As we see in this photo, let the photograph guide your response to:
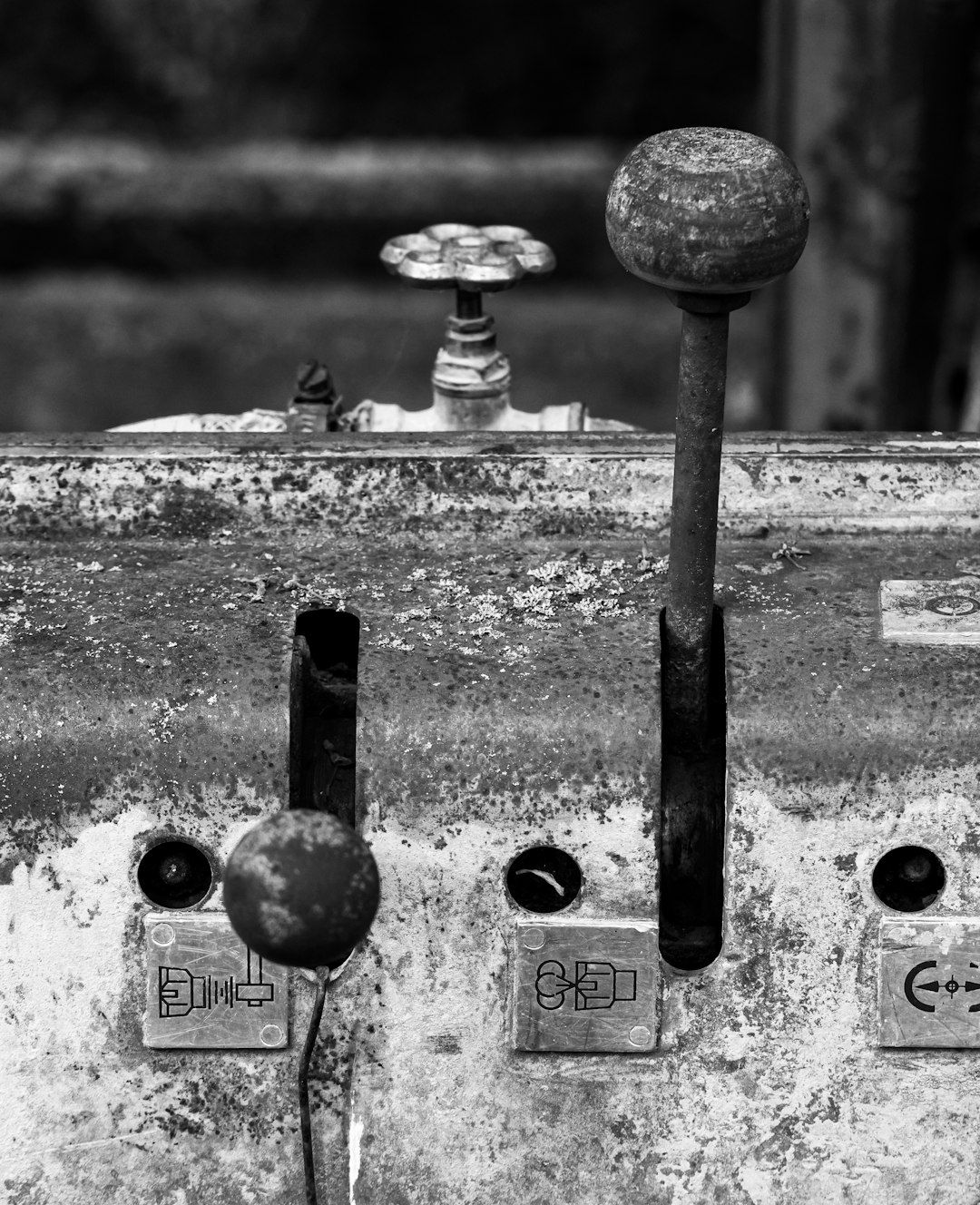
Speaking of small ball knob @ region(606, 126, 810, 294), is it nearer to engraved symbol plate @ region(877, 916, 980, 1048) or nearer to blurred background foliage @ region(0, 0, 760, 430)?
engraved symbol plate @ region(877, 916, 980, 1048)

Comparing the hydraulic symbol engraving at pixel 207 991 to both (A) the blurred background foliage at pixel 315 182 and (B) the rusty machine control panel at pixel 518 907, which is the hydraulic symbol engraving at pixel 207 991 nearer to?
(B) the rusty machine control panel at pixel 518 907

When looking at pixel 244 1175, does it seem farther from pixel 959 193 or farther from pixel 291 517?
pixel 959 193

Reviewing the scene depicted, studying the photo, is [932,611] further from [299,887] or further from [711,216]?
[299,887]

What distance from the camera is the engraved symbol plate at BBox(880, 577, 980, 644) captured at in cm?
141

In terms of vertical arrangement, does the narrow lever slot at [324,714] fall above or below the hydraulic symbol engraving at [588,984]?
above

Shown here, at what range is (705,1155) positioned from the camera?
1.38 metres

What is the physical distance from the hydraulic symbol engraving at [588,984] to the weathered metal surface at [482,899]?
0.10ft

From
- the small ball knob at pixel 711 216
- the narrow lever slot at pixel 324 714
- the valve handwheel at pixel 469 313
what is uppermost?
the valve handwheel at pixel 469 313

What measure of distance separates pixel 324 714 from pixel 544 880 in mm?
A: 232

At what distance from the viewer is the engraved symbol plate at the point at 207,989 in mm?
1348

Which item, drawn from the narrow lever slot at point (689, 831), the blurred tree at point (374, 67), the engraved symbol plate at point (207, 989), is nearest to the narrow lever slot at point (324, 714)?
the engraved symbol plate at point (207, 989)

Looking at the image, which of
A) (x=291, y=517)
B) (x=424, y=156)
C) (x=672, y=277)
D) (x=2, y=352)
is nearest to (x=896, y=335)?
(x=291, y=517)

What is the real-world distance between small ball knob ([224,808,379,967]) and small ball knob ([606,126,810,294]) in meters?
0.46

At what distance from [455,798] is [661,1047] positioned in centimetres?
26
